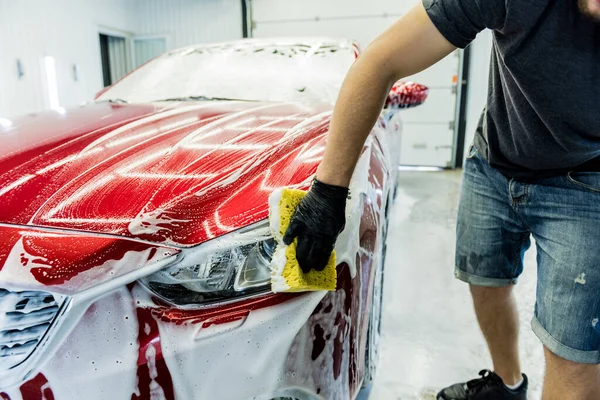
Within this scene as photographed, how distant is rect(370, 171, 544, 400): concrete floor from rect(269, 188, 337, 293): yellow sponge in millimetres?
765

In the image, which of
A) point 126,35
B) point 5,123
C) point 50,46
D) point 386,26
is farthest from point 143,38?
point 5,123

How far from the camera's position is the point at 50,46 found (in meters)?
5.07

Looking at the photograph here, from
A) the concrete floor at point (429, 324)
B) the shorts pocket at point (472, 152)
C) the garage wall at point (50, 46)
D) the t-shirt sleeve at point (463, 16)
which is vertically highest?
the garage wall at point (50, 46)

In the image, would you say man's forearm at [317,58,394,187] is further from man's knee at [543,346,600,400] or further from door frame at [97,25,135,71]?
door frame at [97,25,135,71]

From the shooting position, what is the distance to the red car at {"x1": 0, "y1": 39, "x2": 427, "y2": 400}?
650mm

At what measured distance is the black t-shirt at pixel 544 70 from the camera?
2.47 feet

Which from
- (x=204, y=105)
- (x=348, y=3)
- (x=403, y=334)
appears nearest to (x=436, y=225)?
(x=403, y=334)

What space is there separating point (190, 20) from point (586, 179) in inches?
247

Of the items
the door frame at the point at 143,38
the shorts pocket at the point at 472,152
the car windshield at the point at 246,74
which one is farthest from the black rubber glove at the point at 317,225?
the door frame at the point at 143,38

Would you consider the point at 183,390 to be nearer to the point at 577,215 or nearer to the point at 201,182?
the point at 201,182

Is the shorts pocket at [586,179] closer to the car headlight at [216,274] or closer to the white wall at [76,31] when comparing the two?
the car headlight at [216,274]

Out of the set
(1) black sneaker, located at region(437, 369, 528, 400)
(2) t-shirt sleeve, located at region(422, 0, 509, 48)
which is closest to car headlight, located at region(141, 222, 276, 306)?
(2) t-shirt sleeve, located at region(422, 0, 509, 48)

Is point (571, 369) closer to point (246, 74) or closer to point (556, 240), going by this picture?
point (556, 240)

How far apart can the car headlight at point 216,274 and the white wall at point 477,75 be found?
202 inches
